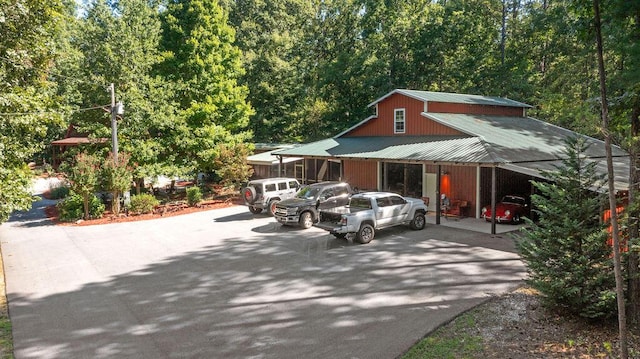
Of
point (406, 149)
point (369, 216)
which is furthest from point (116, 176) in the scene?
point (406, 149)

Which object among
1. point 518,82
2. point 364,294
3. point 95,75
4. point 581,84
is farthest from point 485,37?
point 364,294

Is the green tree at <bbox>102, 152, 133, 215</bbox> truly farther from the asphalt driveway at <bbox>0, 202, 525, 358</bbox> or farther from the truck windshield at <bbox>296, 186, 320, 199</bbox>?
the truck windshield at <bbox>296, 186, 320, 199</bbox>

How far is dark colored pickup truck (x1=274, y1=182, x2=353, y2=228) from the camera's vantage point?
1878 centimetres

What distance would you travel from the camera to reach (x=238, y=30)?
171 ft

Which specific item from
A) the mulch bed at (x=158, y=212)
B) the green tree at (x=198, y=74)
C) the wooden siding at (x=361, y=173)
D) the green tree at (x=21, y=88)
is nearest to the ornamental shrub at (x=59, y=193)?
the mulch bed at (x=158, y=212)

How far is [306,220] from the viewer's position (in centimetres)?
1911

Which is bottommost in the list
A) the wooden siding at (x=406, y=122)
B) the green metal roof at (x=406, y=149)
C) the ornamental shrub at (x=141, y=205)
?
the ornamental shrub at (x=141, y=205)

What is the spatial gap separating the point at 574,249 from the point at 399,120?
1858 centimetres

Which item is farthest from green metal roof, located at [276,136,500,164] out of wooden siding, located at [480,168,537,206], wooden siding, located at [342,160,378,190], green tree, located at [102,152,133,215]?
green tree, located at [102,152,133,215]

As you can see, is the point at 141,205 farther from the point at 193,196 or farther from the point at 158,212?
the point at 193,196

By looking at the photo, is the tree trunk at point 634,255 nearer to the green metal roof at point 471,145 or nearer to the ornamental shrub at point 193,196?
the green metal roof at point 471,145

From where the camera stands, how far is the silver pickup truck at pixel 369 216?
15.9 m

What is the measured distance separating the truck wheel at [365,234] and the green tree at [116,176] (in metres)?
13.6

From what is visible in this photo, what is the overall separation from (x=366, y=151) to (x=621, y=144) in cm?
1825
